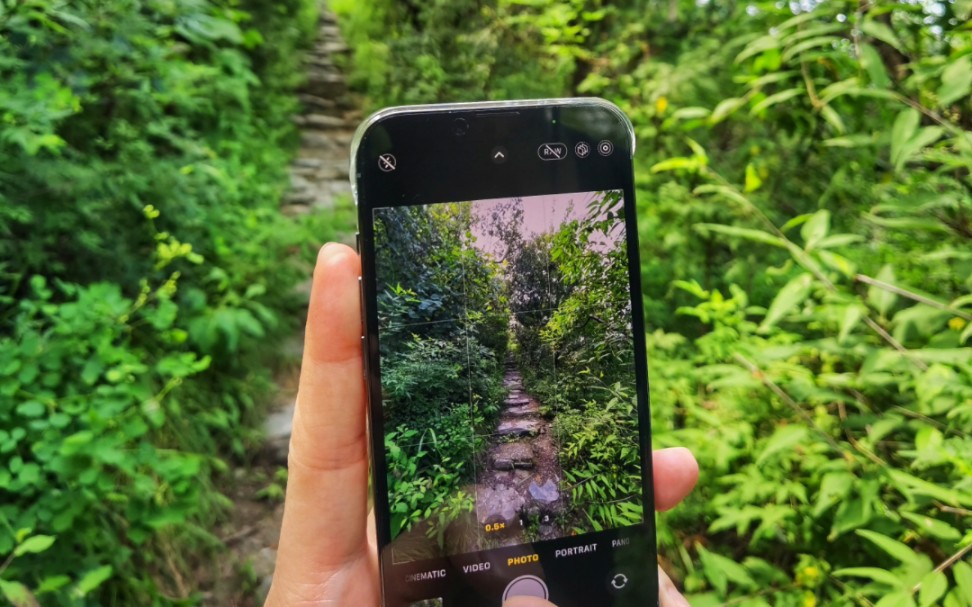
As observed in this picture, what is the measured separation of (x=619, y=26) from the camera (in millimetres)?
3691

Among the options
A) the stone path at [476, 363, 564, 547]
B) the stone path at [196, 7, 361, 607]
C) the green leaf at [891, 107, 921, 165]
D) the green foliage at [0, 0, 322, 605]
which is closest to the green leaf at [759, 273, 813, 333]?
the green leaf at [891, 107, 921, 165]

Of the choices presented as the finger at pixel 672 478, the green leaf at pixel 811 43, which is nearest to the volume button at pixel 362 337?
the finger at pixel 672 478

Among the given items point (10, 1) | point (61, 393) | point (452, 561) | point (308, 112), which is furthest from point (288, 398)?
point (308, 112)

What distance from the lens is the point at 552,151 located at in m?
1.13

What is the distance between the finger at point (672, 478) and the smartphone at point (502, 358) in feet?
0.15

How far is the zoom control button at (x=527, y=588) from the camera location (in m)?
1.07

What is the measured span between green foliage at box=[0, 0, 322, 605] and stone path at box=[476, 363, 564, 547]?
97 centimetres

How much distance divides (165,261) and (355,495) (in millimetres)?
1477

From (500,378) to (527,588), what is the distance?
35 cm

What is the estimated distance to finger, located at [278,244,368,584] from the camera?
1047 millimetres

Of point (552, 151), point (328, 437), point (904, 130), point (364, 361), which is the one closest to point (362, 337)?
point (364, 361)

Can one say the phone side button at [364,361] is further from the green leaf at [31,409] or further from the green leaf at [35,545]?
the green leaf at [31,409]

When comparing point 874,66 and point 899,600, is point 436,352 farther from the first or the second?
point 874,66

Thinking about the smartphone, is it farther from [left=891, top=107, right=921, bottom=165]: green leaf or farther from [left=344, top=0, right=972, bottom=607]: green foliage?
[left=891, top=107, right=921, bottom=165]: green leaf
